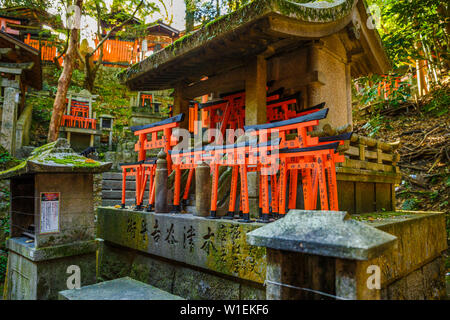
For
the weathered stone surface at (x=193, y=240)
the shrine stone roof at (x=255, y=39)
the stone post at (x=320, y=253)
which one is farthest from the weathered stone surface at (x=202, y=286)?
the shrine stone roof at (x=255, y=39)

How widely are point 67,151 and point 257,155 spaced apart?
136 inches

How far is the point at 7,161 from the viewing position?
33.2 ft

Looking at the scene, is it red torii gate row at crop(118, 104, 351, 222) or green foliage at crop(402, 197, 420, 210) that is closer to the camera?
red torii gate row at crop(118, 104, 351, 222)

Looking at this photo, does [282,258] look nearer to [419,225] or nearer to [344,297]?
[344,297]

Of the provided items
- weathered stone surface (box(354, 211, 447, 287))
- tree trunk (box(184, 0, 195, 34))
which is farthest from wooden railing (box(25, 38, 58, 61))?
weathered stone surface (box(354, 211, 447, 287))

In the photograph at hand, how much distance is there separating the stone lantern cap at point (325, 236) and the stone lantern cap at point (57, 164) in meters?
3.60

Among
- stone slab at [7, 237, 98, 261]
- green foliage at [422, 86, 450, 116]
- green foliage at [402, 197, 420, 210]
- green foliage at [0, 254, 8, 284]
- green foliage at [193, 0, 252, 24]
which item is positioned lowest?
green foliage at [0, 254, 8, 284]

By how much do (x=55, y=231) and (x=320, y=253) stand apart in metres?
4.58

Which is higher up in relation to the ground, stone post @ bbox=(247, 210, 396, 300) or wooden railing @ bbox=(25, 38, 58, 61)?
wooden railing @ bbox=(25, 38, 58, 61)

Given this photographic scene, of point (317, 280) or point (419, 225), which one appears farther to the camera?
point (419, 225)

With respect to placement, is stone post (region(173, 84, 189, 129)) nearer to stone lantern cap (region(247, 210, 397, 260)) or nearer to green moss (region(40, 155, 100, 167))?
green moss (region(40, 155, 100, 167))

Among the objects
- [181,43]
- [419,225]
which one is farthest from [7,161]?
[419,225]

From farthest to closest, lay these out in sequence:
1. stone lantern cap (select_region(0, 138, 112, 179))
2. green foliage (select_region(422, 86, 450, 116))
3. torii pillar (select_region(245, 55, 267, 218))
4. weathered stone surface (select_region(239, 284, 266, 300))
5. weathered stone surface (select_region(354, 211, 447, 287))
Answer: green foliage (select_region(422, 86, 450, 116))
torii pillar (select_region(245, 55, 267, 218))
stone lantern cap (select_region(0, 138, 112, 179))
weathered stone surface (select_region(239, 284, 266, 300))
weathered stone surface (select_region(354, 211, 447, 287))

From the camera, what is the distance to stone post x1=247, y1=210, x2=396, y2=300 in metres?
2.09
